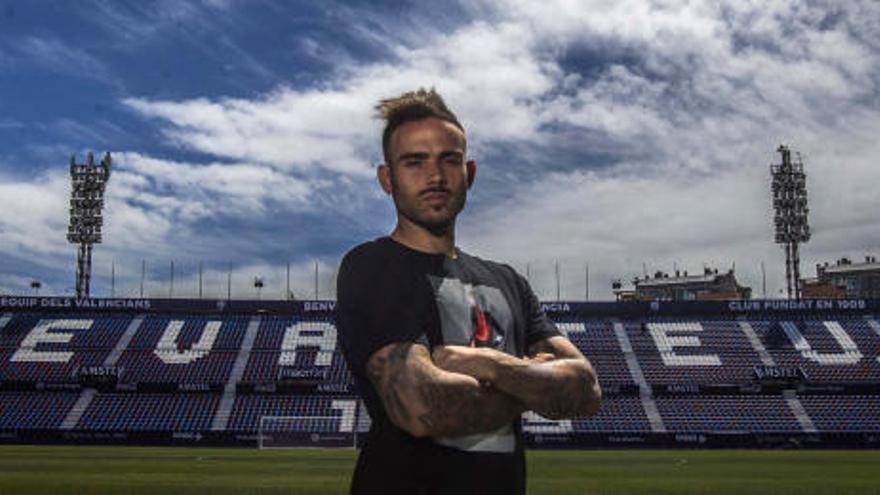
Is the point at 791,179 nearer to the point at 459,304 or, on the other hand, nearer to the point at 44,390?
the point at 44,390

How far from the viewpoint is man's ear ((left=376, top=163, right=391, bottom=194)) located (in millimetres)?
3355

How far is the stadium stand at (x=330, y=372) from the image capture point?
48.4 meters

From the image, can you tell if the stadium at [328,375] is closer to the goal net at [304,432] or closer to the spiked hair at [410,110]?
the goal net at [304,432]

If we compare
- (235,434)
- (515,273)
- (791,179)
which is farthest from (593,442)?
(515,273)

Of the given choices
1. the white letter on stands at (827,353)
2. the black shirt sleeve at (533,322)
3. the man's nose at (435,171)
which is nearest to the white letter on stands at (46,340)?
the white letter on stands at (827,353)

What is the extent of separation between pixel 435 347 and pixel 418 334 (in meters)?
0.08

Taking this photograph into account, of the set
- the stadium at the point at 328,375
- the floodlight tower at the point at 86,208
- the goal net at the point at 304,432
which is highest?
the floodlight tower at the point at 86,208

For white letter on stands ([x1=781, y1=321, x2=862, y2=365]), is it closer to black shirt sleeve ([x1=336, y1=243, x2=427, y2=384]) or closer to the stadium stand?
the stadium stand

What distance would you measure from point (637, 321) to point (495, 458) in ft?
195

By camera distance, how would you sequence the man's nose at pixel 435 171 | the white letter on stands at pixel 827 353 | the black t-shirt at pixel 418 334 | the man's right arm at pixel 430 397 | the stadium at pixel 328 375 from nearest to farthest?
the man's right arm at pixel 430 397, the black t-shirt at pixel 418 334, the man's nose at pixel 435 171, the stadium at pixel 328 375, the white letter on stands at pixel 827 353

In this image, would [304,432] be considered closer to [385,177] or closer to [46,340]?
[46,340]

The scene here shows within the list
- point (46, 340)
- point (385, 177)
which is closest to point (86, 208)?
point (46, 340)

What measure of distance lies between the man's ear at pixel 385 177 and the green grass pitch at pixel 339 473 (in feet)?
61.1

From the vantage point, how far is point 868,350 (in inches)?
2200
